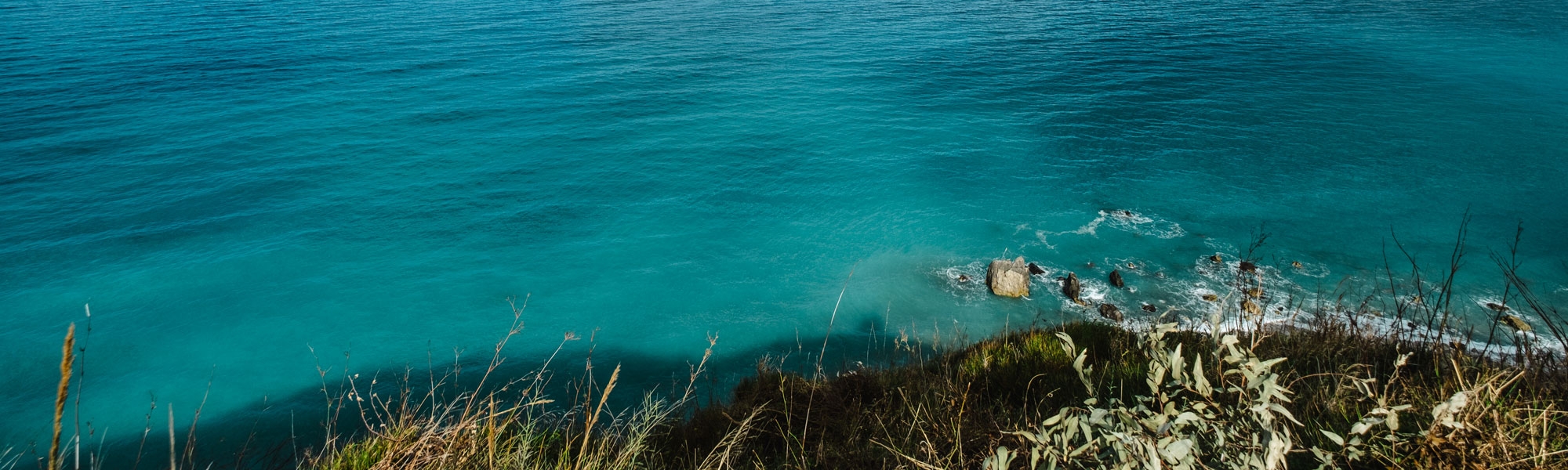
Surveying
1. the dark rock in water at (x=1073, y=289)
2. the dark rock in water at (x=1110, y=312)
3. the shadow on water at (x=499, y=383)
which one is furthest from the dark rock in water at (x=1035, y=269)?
the shadow on water at (x=499, y=383)

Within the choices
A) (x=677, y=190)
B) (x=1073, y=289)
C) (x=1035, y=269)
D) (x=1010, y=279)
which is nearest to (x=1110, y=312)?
(x=1073, y=289)

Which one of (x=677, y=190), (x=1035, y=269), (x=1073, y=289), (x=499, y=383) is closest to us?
(x=499, y=383)

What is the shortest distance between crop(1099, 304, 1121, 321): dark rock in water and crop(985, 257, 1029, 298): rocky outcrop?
4.73 feet

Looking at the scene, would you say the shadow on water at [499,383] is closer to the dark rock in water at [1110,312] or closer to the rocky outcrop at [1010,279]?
the rocky outcrop at [1010,279]

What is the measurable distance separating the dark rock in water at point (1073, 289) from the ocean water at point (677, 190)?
9.7 inches

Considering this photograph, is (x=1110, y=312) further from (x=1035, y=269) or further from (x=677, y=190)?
(x=677, y=190)

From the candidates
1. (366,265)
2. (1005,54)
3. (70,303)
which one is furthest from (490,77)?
(1005,54)

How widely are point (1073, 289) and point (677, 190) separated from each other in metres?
10.4

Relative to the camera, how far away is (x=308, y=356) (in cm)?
1398

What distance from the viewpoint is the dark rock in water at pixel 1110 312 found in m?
13.9

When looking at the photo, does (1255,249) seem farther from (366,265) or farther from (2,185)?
(2,185)

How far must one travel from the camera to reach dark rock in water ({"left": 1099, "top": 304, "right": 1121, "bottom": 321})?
13859 millimetres

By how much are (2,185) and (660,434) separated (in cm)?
2345

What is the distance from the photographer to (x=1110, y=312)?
46.0 ft
